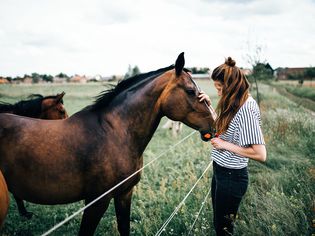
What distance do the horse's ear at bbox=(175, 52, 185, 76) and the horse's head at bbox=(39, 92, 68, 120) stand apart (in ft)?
11.8

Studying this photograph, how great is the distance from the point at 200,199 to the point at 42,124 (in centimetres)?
280

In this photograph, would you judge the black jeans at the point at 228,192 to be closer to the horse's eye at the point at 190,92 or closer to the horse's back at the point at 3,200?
the horse's eye at the point at 190,92

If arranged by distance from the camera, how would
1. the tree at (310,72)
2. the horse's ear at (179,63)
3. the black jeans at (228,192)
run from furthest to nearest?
1. the tree at (310,72)
2. the horse's ear at (179,63)
3. the black jeans at (228,192)

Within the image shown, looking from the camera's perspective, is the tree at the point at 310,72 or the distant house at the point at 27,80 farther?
the distant house at the point at 27,80

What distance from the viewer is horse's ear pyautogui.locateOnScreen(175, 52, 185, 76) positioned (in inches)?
117

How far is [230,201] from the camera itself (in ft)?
8.57

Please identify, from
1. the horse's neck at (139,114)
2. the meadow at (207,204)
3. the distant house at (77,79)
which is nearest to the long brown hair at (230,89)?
the horse's neck at (139,114)

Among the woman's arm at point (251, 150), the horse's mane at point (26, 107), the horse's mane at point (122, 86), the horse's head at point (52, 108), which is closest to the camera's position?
the woman's arm at point (251, 150)

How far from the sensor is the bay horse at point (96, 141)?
301cm

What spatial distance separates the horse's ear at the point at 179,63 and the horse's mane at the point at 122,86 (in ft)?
0.74

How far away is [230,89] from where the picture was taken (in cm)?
246

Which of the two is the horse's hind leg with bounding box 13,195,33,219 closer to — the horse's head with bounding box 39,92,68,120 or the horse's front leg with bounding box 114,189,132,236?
the horse's head with bounding box 39,92,68,120

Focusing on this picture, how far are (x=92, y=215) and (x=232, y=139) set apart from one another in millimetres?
1841

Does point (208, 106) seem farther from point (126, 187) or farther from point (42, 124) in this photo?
point (42, 124)
